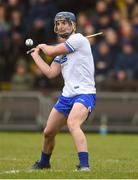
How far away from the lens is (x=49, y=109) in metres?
19.3

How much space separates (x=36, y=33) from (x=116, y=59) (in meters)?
2.93

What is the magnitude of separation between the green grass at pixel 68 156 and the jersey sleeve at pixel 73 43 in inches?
62.7

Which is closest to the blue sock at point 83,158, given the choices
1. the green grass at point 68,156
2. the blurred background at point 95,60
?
the green grass at point 68,156

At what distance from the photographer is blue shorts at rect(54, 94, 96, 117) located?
399 inches

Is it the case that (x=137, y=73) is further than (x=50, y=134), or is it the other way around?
(x=137, y=73)

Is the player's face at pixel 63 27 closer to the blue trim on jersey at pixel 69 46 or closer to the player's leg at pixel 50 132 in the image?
the blue trim on jersey at pixel 69 46

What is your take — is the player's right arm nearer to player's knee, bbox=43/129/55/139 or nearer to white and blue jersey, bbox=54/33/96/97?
white and blue jersey, bbox=54/33/96/97

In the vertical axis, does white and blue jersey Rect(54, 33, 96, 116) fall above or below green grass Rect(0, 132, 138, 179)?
above

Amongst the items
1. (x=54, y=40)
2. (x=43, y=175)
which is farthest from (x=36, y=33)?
(x=43, y=175)

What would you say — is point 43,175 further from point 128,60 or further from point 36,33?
point 36,33

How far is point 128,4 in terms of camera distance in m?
22.2

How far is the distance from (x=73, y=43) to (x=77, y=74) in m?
0.41

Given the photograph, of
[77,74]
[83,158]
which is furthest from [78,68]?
[83,158]

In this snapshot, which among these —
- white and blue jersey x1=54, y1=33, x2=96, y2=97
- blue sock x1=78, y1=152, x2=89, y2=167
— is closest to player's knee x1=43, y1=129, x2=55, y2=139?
white and blue jersey x1=54, y1=33, x2=96, y2=97
